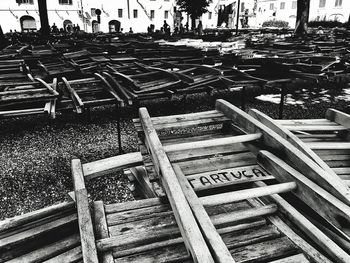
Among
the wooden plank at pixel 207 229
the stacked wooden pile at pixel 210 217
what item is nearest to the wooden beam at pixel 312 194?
the stacked wooden pile at pixel 210 217

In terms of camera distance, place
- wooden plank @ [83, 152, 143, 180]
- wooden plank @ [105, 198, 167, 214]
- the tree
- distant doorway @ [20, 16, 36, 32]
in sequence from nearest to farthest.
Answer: wooden plank @ [105, 198, 167, 214]
wooden plank @ [83, 152, 143, 180]
the tree
distant doorway @ [20, 16, 36, 32]

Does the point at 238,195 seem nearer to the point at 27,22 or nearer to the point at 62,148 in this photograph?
the point at 62,148

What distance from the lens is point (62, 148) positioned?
593 cm

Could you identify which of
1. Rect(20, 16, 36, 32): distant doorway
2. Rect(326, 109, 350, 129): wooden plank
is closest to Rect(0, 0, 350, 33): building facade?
Rect(20, 16, 36, 32): distant doorway

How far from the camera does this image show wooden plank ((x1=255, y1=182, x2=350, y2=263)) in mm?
1677

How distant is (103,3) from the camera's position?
43.0 metres

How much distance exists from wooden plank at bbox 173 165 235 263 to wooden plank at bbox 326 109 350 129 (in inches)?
79.6

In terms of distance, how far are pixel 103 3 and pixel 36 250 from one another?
152ft

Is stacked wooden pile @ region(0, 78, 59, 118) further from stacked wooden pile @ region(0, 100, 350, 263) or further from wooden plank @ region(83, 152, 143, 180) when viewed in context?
stacked wooden pile @ region(0, 100, 350, 263)

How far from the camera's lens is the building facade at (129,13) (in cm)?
3797

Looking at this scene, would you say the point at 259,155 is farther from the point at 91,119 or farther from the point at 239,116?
the point at 91,119

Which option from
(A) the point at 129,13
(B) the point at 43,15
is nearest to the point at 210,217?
(B) the point at 43,15

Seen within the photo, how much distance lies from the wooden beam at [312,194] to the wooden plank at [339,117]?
1225 mm

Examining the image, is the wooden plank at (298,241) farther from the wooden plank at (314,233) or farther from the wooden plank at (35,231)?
the wooden plank at (35,231)
